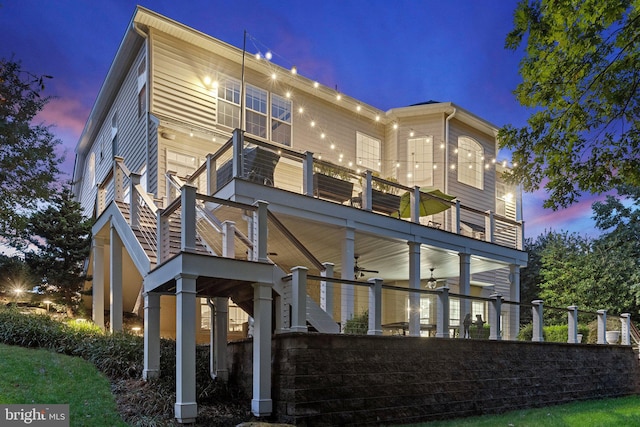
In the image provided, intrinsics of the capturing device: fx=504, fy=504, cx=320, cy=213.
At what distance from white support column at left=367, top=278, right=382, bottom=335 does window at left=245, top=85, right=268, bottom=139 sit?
7.22 meters

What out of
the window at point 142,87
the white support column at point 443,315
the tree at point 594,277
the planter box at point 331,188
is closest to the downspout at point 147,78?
the window at point 142,87

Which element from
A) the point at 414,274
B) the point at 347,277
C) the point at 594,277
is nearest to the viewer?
the point at 347,277

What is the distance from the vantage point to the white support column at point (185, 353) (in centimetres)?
654

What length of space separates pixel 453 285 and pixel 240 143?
11.8 m

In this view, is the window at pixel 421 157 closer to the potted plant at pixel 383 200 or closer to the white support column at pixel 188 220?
the potted plant at pixel 383 200

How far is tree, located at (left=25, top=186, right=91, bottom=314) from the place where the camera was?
13812mm

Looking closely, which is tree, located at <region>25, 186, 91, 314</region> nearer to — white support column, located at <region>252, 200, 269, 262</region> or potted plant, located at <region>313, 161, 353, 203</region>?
potted plant, located at <region>313, 161, 353, 203</region>

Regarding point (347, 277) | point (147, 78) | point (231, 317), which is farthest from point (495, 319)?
point (147, 78)

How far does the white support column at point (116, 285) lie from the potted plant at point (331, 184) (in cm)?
441

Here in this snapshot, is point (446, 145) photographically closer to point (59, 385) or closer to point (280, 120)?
point (280, 120)

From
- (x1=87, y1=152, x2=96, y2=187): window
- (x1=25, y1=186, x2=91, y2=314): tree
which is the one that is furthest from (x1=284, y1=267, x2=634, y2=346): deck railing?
(x1=87, y1=152, x2=96, y2=187): window

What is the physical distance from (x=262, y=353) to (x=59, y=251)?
9.64 metres

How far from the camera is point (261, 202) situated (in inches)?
293

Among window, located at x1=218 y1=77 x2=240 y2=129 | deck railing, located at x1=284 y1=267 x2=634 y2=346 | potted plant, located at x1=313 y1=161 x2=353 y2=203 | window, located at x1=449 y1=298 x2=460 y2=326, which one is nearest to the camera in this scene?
deck railing, located at x1=284 y1=267 x2=634 y2=346
